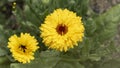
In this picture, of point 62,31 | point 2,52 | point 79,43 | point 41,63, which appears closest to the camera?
point 62,31

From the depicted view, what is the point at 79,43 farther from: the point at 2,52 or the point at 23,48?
the point at 2,52

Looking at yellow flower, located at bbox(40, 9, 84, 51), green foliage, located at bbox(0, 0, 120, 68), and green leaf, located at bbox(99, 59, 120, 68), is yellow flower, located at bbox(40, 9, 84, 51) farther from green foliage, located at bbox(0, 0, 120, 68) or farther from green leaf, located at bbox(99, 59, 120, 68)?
green leaf, located at bbox(99, 59, 120, 68)

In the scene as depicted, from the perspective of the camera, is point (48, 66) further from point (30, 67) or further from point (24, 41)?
point (24, 41)

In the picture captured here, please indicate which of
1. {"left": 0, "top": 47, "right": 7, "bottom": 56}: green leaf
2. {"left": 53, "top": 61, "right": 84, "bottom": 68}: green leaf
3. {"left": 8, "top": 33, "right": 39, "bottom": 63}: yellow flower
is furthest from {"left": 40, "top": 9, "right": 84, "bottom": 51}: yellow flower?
{"left": 0, "top": 47, "right": 7, "bottom": 56}: green leaf

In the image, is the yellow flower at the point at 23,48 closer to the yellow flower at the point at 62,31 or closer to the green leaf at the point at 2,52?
the yellow flower at the point at 62,31

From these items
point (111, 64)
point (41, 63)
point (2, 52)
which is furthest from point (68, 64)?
point (2, 52)

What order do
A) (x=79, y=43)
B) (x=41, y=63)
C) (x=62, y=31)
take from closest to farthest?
(x=62, y=31), (x=79, y=43), (x=41, y=63)

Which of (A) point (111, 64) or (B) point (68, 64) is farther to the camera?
(A) point (111, 64)

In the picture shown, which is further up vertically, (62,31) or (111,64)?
(62,31)
